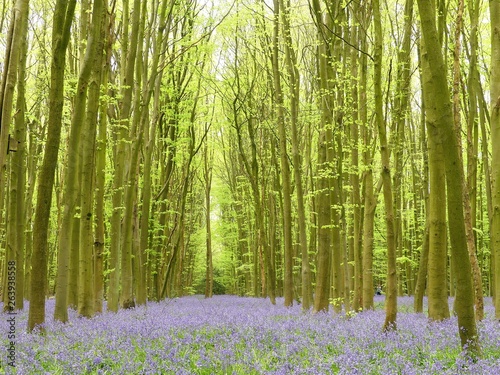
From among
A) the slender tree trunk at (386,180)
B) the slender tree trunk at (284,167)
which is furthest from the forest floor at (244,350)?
the slender tree trunk at (284,167)

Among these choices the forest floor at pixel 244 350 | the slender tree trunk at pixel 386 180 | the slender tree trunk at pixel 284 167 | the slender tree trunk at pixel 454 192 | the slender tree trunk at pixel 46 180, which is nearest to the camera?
the forest floor at pixel 244 350

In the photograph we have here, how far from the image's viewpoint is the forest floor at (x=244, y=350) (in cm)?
455

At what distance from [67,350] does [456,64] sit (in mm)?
9350

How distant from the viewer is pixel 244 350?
5.73 m

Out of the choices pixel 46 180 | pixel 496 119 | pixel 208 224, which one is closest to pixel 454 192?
pixel 496 119

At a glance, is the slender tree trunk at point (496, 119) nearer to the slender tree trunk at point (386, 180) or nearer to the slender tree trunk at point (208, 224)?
the slender tree trunk at point (386, 180)

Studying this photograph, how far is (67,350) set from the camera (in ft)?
17.9

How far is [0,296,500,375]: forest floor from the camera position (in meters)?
4.55

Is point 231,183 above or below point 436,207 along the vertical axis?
above

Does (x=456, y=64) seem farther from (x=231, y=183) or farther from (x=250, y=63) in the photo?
(x=231, y=183)

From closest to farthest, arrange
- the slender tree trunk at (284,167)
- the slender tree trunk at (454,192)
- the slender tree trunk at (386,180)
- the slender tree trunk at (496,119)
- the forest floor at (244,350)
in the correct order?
the forest floor at (244,350) < the slender tree trunk at (454,192) < the slender tree trunk at (386,180) < the slender tree trunk at (496,119) < the slender tree trunk at (284,167)

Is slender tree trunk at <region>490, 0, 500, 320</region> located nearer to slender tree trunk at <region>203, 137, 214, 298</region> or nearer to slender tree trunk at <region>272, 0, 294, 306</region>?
slender tree trunk at <region>272, 0, 294, 306</region>

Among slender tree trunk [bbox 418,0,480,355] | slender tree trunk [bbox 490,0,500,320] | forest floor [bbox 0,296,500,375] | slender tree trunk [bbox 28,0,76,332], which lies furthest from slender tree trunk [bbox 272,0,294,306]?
slender tree trunk [bbox 418,0,480,355]

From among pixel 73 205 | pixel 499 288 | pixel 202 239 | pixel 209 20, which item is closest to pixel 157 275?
pixel 209 20
